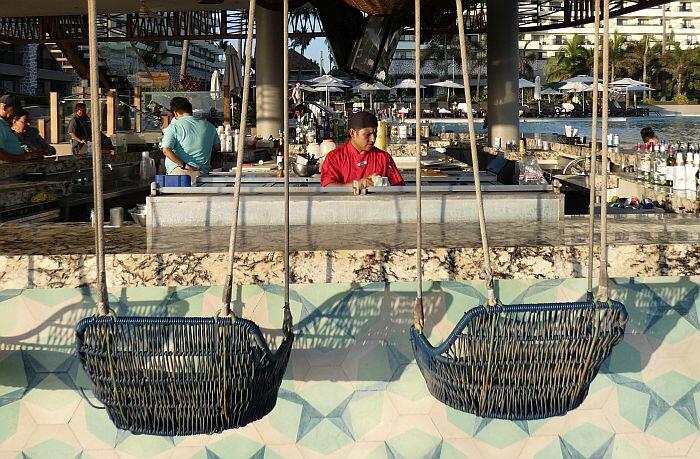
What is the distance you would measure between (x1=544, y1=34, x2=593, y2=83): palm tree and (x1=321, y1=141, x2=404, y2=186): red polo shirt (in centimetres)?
7481

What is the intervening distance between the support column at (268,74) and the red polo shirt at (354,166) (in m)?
10.8

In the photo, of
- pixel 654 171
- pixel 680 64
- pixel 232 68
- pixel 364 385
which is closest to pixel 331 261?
pixel 364 385

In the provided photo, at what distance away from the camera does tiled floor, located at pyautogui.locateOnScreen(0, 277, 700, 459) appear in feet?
11.2

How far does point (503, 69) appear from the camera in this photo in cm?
1616

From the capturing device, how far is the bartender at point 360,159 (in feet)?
16.4

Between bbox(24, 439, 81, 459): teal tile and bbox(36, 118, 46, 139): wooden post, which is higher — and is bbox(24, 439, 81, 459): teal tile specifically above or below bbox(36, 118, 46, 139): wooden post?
below

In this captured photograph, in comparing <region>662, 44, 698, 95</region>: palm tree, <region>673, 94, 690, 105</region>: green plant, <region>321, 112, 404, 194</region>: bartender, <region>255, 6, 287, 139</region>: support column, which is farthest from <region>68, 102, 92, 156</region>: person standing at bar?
<region>662, 44, 698, 95</region>: palm tree

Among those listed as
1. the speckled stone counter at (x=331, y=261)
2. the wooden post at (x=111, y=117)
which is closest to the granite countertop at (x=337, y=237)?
the speckled stone counter at (x=331, y=261)

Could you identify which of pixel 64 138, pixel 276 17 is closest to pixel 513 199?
pixel 64 138

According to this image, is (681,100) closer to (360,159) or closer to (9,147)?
(9,147)

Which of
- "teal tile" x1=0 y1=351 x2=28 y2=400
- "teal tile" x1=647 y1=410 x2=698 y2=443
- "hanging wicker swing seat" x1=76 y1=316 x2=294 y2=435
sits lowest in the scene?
"teal tile" x1=647 y1=410 x2=698 y2=443

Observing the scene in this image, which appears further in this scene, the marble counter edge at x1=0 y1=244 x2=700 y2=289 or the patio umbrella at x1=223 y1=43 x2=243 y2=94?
the patio umbrella at x1=223 y1=43 x2=243 y2=94

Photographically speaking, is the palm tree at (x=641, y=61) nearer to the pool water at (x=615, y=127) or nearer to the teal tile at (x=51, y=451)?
the pool water at (x=615, y=127)

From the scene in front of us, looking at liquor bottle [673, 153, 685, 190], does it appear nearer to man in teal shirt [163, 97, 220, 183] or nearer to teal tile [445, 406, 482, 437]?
teal tile [445, 406, 482, 437]
